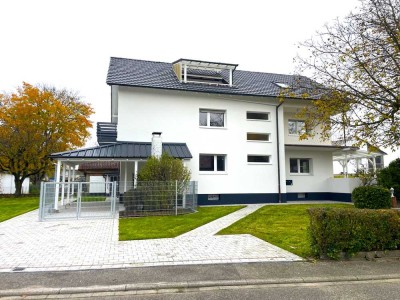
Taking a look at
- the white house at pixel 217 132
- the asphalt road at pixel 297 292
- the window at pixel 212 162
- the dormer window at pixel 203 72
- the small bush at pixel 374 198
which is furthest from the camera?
the dormer window at pixel 203 72

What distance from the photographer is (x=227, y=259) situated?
21.0 ft

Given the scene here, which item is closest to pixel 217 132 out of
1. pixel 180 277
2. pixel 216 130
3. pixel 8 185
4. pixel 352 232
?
Answer: pixel 216 130

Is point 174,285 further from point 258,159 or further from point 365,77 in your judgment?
point 258,159

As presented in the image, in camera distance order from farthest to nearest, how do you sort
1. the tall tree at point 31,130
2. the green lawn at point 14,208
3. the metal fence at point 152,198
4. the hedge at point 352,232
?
the tall tree at point 31,130 → the green lawn at point 14,208 → the metal fence at point 152,198 → the hedge at point 352,232

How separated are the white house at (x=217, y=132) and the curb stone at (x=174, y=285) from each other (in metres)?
10.6

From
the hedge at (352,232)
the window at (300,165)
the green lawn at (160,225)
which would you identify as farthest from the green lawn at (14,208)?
the window at (300,165)

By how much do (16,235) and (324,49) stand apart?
1217 cm

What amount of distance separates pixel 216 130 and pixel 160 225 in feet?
28.4

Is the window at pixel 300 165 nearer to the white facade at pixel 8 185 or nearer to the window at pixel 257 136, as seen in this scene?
the window at pixel 257 136

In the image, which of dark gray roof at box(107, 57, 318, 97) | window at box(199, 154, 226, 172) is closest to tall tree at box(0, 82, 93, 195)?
dark gray roof at box(107, 57, 318, 97)

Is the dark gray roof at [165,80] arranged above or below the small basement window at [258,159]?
above

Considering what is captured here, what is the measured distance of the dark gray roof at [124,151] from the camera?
1401cm

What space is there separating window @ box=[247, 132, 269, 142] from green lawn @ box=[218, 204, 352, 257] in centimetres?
612

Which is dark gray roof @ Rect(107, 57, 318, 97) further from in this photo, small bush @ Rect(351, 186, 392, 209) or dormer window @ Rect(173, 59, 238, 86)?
small bush @ Rect(351, 186, 392, 209)
